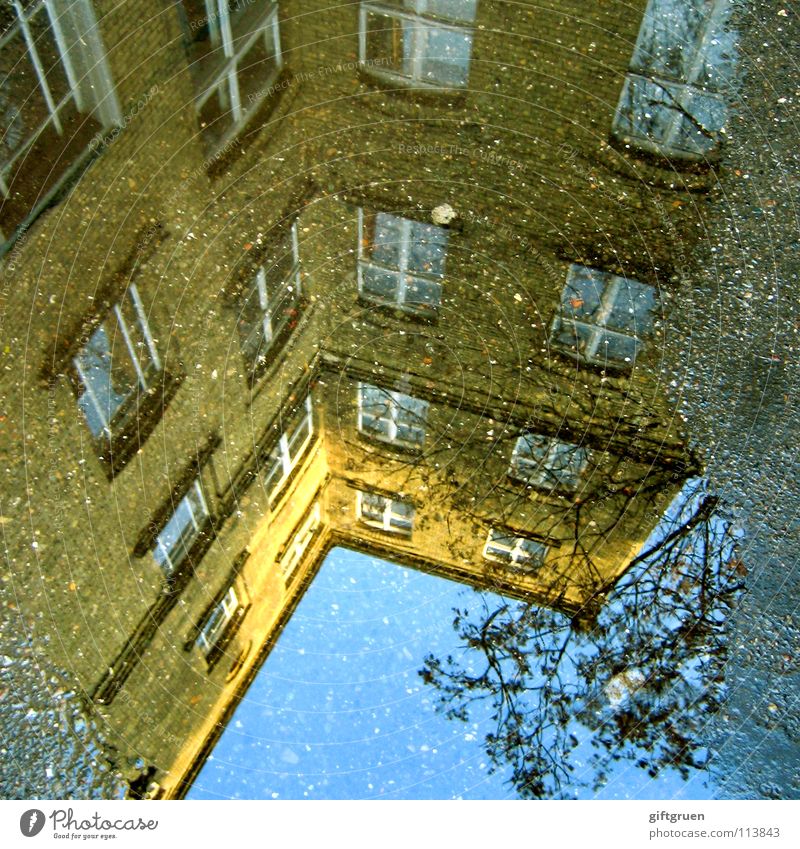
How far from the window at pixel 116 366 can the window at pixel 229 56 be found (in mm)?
1130

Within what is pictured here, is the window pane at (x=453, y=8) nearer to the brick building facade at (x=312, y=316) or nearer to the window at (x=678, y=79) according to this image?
the brick building facade at (x=312, y=316)

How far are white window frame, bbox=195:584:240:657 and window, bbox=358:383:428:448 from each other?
90 cm

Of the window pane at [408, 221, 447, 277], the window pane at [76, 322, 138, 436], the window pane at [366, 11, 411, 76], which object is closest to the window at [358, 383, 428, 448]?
the window pane at [408, 221, 447, 277]

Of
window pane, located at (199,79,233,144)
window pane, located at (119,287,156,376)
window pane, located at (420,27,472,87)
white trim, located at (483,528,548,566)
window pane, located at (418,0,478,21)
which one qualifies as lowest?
white trim, located at (483,528,548,566)

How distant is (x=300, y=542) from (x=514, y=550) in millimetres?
877

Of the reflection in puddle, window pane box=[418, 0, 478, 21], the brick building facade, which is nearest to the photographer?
the reflection in puddle

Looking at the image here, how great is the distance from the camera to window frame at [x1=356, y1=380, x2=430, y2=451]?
3984 mm

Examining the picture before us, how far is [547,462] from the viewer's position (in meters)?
3.94

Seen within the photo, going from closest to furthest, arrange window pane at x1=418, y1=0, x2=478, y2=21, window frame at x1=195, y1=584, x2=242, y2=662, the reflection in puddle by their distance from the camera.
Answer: the reflection in puddle
window frame at x1=195, y1=584, x2=242, y2=662
window pane at x1=418, y1=0, x2=478, y2=21

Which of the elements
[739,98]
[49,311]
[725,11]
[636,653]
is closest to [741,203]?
[739,98]

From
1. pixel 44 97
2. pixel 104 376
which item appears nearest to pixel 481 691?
pixel 104 376

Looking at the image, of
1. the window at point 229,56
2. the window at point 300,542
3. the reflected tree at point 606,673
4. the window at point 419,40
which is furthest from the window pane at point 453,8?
the reflected tree at point 606,673

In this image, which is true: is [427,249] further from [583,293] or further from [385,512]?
[385,512]

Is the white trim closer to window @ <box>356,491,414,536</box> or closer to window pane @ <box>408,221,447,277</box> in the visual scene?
window @ <box>356,491,414,536</box>
